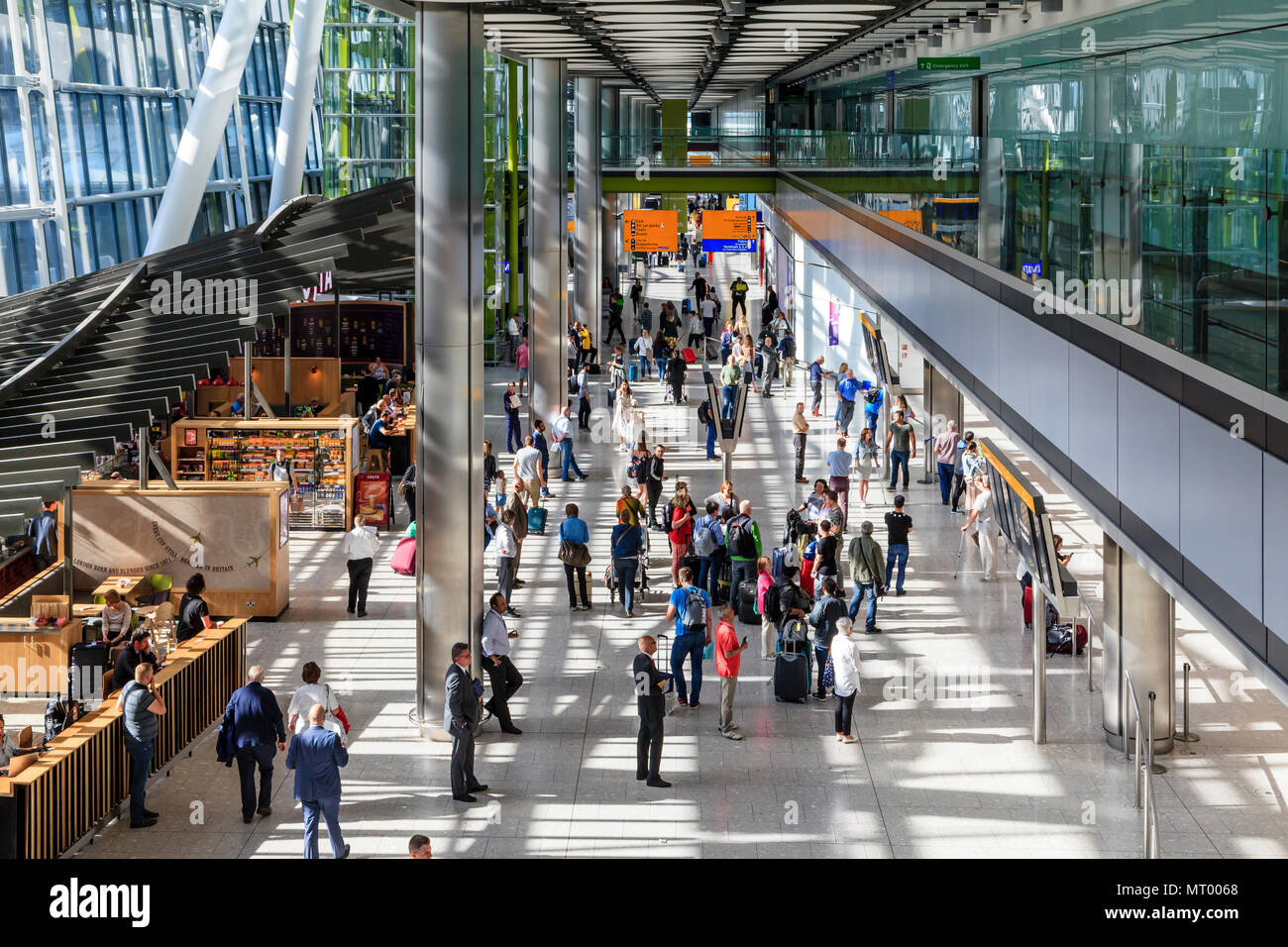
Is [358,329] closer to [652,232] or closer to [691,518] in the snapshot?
[652,232]

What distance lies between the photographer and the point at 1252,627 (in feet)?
23.9

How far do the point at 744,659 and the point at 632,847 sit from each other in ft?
17.1

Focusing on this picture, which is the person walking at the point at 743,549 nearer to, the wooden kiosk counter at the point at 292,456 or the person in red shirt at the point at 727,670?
the person in red shirt at the point at 727,670

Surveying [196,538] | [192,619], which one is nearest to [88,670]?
[192,619]

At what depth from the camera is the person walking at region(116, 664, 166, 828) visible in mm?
11305

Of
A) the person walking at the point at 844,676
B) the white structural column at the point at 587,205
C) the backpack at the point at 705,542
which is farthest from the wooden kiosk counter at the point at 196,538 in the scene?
the white structural column at the point at 587,205

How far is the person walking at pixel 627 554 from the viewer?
17.6 m

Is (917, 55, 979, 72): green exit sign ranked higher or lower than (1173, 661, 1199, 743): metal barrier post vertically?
higher

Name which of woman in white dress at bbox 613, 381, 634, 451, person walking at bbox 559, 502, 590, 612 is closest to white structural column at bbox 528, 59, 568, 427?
woman in white dress at bbox 613, 381, 634, 451

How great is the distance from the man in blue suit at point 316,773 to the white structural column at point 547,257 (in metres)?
18.6

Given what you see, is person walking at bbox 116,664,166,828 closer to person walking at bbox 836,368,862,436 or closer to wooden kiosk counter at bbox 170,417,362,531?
wooden kiosk counter at bbox 170,417,362,531

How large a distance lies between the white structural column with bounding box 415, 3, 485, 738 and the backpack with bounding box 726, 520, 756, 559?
Answer: 13.7 feet

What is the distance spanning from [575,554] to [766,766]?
17.7ft

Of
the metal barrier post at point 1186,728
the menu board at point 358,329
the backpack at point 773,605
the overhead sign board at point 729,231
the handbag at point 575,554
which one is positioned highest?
the overhead sign board at point 729,231
